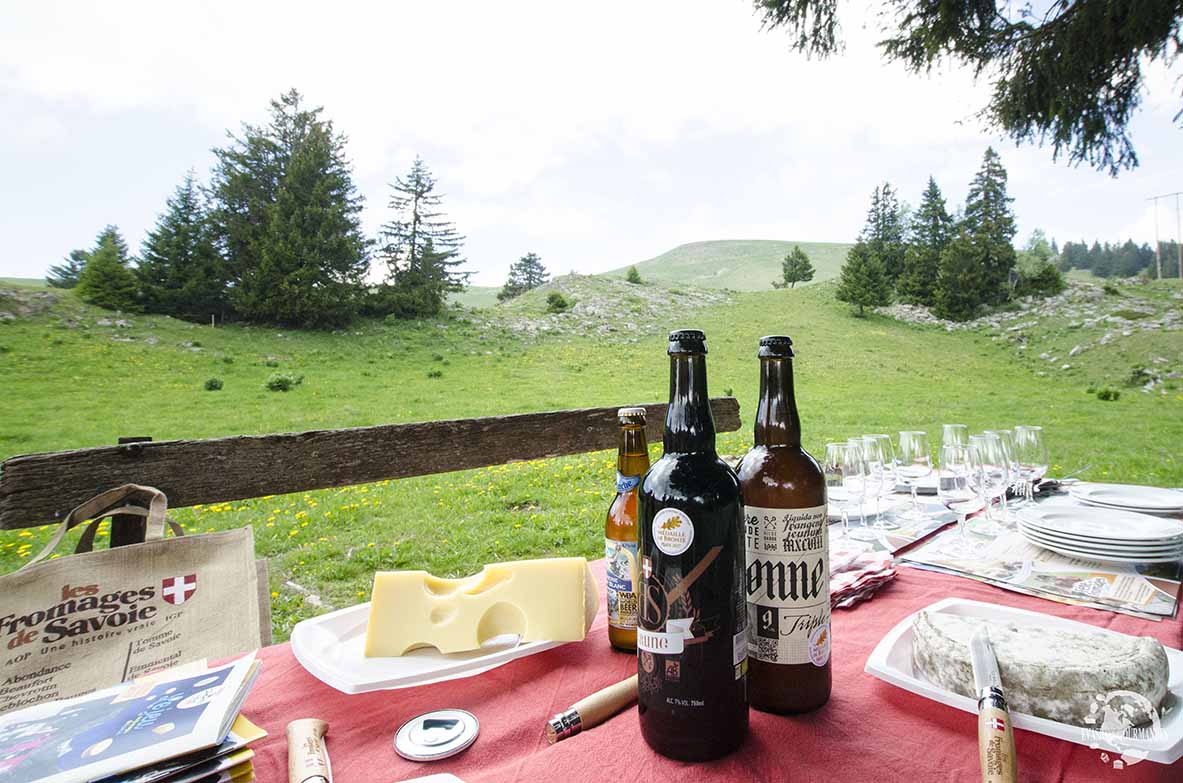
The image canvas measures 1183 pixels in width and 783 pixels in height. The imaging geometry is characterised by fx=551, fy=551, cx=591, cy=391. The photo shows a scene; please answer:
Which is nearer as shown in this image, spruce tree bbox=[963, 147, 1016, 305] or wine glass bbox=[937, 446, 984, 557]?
wine glass bbox=[937, 446, 984, 557]

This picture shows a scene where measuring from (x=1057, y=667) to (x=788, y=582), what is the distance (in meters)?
0.28

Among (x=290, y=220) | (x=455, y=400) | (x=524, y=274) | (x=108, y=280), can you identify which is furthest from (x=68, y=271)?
(x=524, y=274)

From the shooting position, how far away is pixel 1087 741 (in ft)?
1.73

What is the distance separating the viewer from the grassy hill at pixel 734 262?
5969cm

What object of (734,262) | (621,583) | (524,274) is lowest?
(621,583)

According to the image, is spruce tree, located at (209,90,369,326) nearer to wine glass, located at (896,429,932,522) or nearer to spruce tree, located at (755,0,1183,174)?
spruce tree, located at (755,0,1183,174)

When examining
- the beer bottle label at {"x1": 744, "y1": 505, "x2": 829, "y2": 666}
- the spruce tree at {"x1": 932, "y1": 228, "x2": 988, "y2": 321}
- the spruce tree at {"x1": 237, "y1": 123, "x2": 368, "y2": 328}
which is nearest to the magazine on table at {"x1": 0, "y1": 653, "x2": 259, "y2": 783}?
the beer bottle label at {"x1": 744, "y1": 505, "x2": 829, "y2": 666}

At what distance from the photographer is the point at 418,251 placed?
2284 cm

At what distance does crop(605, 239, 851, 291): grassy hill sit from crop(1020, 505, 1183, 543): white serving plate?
5715 centimetres

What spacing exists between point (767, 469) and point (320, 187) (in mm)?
23397

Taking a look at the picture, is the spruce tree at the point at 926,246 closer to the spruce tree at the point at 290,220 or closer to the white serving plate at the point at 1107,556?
the spruce tree at the point at 290,220

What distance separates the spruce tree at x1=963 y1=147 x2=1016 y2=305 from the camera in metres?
25.0

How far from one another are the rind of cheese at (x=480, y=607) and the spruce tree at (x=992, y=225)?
3001 centimetres

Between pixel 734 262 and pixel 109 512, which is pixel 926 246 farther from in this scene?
pixel 734 262
